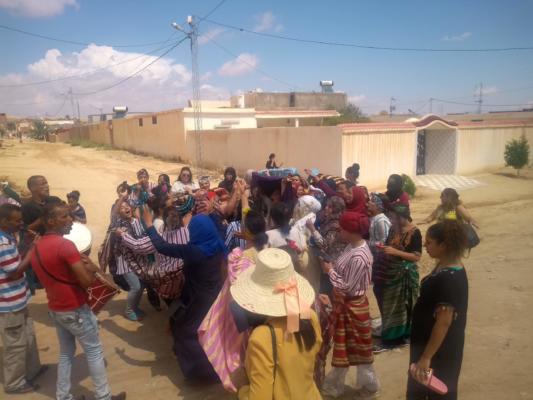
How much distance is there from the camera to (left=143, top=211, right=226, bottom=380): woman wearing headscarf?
3.07 meters

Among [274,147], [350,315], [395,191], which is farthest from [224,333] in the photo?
[274,147]

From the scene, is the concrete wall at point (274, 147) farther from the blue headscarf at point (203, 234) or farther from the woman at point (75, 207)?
the blue headscarf at point (203, 234)

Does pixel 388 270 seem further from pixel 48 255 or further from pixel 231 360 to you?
pixel 48 255

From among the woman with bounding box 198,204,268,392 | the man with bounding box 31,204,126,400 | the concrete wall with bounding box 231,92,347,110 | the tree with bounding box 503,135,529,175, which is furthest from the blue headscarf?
the concrete wall with bounding box 231,92,347,110

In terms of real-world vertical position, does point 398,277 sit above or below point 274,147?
below

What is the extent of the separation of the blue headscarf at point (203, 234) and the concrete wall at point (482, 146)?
16.6 m

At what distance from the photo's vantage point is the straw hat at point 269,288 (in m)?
1.86

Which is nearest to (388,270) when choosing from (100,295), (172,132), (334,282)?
(334,282)

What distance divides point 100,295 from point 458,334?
2830 millimetres

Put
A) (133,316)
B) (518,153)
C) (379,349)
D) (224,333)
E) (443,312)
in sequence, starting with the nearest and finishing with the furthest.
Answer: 1. (443,312)
2. (224,333)
3. (379,349)
4. (133,316)
5. (518,153)

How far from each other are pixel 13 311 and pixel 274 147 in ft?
47.4

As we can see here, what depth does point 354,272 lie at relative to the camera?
9.14 feet

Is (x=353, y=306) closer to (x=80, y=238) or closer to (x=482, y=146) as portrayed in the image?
(x=80, y=238)

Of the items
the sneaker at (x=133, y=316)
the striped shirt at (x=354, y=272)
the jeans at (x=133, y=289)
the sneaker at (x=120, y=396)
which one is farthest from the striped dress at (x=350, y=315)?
the sneaker at (x=133, y=316)
